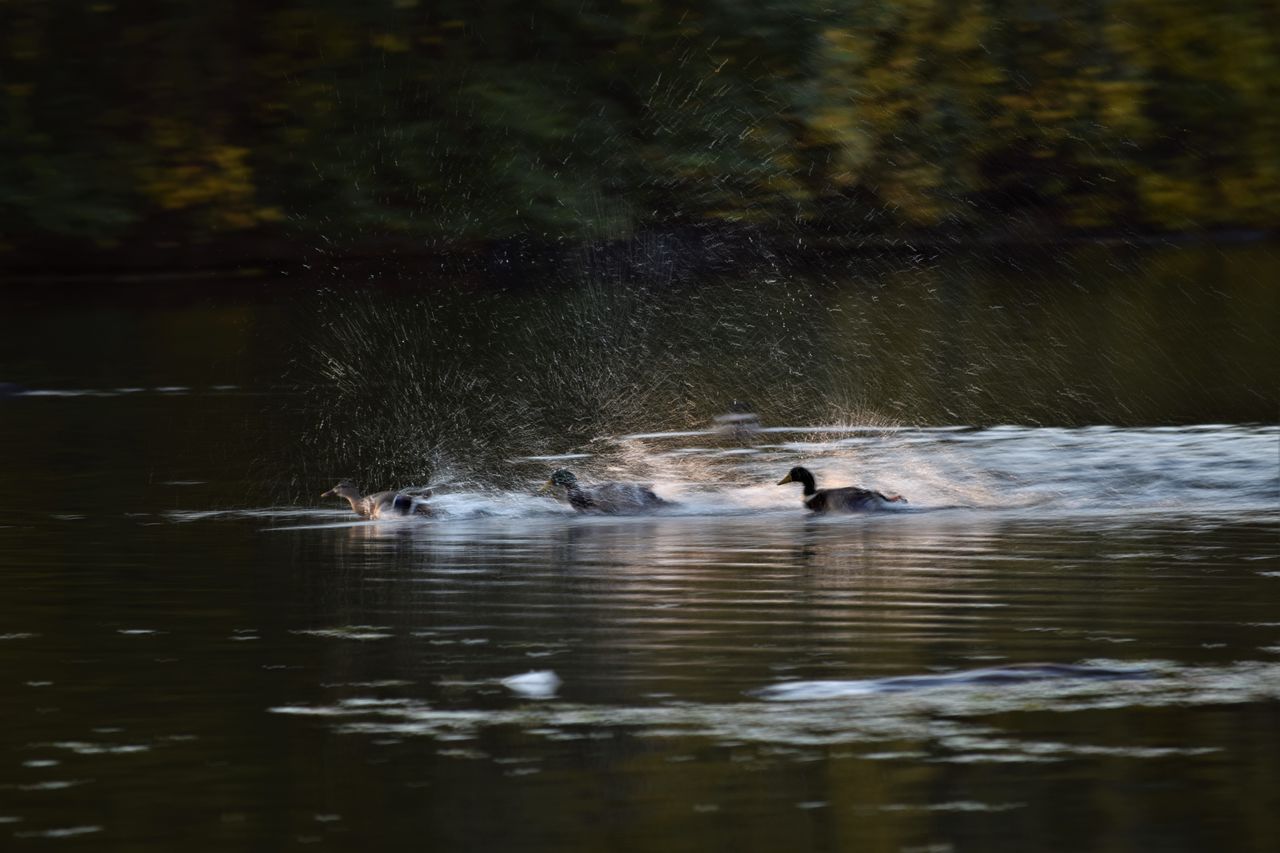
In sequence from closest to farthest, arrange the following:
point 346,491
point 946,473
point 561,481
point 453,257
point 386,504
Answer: point 386,504 < point 346,491 < point 561,481 < point 946,473 < point 453,257

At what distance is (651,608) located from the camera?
35.0ft

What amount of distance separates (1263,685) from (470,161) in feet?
102

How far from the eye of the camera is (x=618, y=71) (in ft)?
132

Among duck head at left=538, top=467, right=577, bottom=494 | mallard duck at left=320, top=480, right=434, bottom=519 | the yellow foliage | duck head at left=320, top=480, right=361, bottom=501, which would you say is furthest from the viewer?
the yellow foliage

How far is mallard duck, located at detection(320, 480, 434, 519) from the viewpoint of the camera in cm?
1390

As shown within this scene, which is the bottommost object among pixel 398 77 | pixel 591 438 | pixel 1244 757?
pixel 1244 757

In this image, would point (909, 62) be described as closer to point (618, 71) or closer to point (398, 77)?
point (618, 71)

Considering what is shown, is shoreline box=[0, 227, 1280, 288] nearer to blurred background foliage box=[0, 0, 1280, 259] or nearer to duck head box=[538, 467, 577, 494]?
blurred background foliage box=[0, 0, 1280, 259]

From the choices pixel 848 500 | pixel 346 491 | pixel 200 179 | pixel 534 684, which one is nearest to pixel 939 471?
pixel 848 500

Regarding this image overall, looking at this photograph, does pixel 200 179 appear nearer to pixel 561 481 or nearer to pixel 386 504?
pixel 561 481

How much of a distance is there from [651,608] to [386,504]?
350 centimetres

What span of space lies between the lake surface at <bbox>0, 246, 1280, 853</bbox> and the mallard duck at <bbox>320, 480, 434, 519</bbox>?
0.44ft

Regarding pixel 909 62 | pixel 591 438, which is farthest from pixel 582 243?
pixel 591 438

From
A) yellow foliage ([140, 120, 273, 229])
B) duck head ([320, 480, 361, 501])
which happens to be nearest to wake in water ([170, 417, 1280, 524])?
duck head ([320, 480, 361, 501])
